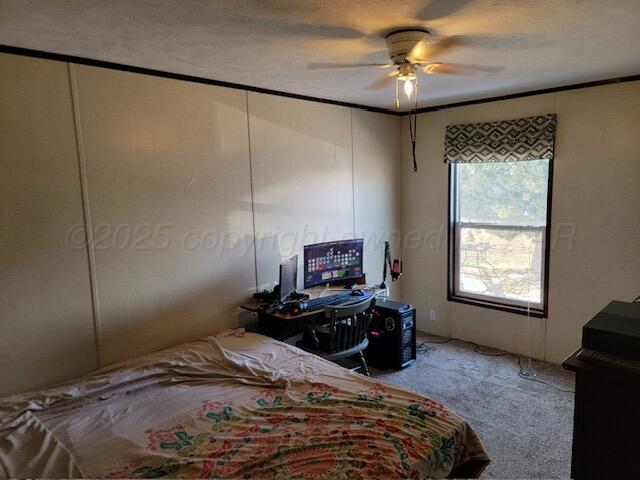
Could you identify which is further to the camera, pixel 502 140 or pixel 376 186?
pixel 376 186

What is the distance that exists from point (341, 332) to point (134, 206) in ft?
5.67

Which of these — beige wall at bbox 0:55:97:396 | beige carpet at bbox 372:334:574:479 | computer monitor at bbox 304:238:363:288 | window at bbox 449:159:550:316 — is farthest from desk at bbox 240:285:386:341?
window at bbox 449:159:550:316

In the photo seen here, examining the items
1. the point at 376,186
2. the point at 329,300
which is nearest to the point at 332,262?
the point at 329,300

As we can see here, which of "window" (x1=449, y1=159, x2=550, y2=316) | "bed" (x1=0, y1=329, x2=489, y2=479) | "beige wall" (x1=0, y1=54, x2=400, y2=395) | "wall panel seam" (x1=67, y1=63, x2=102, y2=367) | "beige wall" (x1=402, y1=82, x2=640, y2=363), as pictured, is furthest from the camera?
"window" (x1=449, y1=159, x2=550, y2=316)

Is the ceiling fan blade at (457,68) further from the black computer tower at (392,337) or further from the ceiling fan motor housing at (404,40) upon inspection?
the black computer tower at (392,337)

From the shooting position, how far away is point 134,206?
281 cm

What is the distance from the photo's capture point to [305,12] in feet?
6.13

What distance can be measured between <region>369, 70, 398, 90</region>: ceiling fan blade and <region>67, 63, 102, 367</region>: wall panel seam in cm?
204

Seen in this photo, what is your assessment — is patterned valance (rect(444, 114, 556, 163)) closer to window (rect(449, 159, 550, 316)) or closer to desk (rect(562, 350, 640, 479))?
window (rect(449, 159, 550, 316))

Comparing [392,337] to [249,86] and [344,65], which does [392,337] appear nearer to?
[344,65]

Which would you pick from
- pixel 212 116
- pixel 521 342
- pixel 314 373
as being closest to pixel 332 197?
pixel 212 116

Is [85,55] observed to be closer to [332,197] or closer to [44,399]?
[44,399]

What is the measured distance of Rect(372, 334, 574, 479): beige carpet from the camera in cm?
257

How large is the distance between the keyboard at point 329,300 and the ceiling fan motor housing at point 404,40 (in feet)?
6.13
